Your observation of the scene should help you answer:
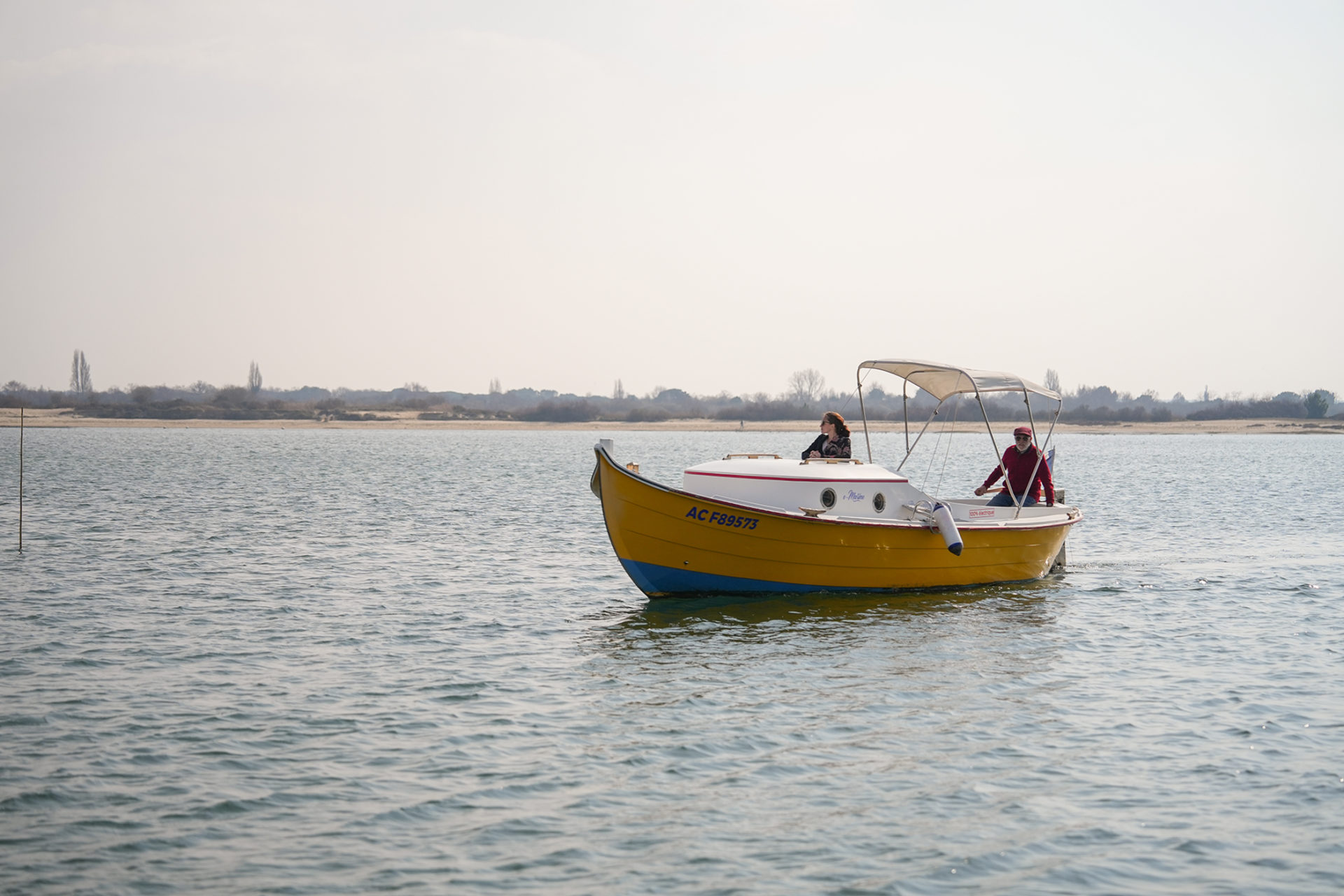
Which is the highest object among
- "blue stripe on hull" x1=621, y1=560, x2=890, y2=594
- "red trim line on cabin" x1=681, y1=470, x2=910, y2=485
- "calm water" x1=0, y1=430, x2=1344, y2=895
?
"red trim line on cabin" x1=681, y1=470, x2=910, y2=485

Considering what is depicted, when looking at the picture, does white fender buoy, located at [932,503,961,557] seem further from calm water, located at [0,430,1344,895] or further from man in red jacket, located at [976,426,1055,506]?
man in red jacket, located at [976,426,1055,506]

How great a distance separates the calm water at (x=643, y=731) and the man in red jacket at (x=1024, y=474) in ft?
5.74

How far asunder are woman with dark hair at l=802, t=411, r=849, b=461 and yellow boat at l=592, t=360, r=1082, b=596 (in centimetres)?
34

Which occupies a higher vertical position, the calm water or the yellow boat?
the yellow boat

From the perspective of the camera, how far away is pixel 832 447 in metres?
17.9

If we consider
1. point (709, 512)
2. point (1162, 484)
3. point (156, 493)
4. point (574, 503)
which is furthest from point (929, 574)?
point (1162, 484)

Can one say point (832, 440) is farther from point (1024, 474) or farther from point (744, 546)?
point (1024, 474)

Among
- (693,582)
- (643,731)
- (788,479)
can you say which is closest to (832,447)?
(788,479)

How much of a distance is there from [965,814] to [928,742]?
1.87 metres

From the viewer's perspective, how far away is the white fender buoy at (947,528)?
55.5 ft

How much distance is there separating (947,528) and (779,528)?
2732 mm

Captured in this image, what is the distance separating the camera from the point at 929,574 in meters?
17.8

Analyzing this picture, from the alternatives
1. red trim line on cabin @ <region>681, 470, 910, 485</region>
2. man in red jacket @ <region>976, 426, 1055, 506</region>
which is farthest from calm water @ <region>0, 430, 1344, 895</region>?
red trim line on cabin @ <region>681, 470, 910, 485</region>

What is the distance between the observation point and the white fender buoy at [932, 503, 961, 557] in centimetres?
1692
